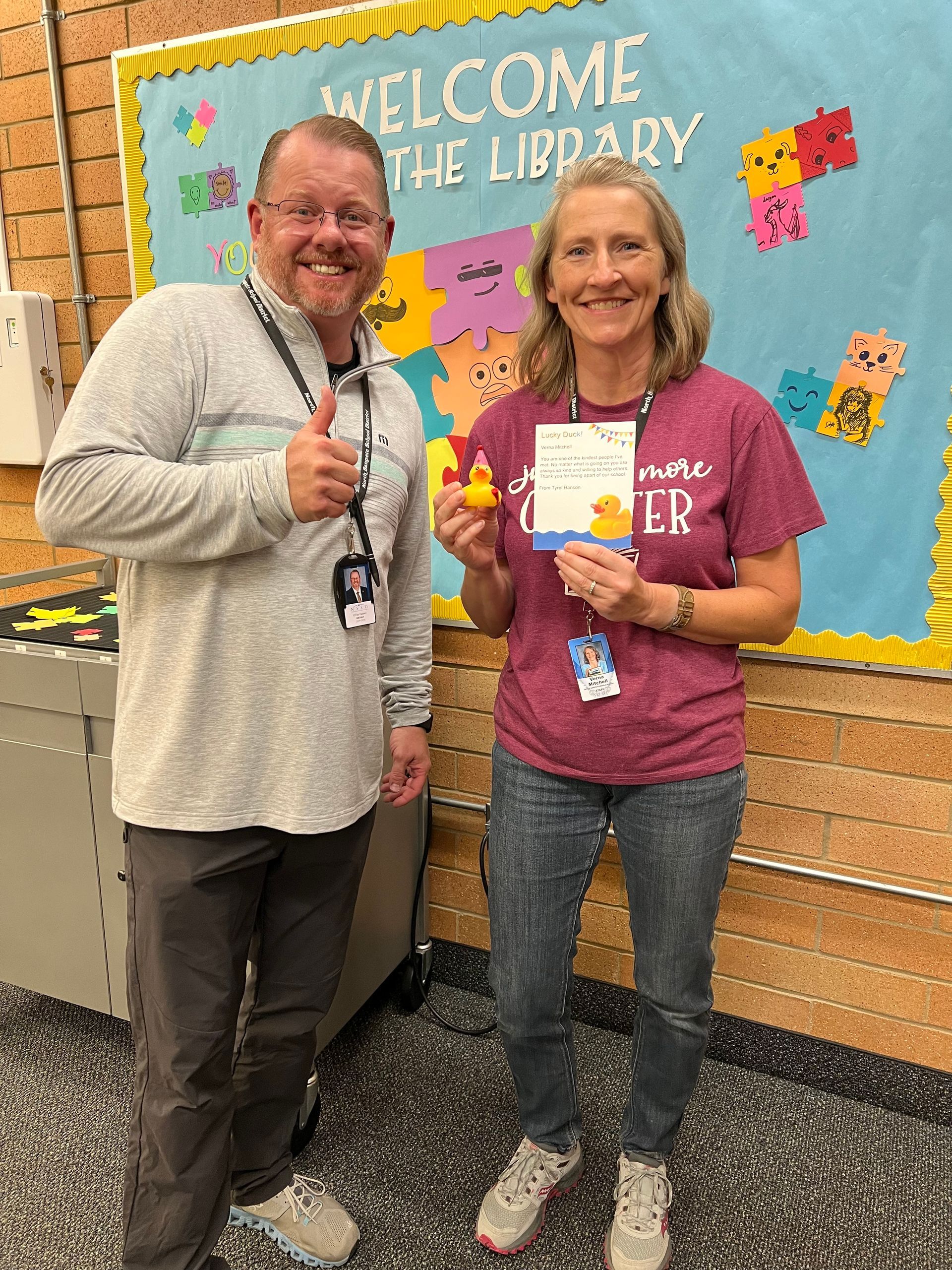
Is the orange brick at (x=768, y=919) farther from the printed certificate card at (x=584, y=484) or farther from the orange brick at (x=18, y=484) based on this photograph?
the orange brick at (x=18, y=484)

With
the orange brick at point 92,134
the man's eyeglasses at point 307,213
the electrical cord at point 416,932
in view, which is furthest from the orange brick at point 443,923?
the orange brick at point 92,134

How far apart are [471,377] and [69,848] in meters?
1.40

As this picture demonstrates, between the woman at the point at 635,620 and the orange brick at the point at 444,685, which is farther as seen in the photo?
the orange brick at the point at 444,685

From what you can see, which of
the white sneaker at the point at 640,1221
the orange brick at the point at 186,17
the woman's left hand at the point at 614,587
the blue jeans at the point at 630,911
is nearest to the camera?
the woman's left hand at the point at 614,587

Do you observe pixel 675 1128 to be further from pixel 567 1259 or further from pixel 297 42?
pixel 297 42

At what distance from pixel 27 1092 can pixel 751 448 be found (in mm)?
2041

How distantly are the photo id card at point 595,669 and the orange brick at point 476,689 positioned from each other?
0.83m

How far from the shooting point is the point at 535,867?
4.60ft

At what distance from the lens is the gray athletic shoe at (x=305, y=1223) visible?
1.50 metres

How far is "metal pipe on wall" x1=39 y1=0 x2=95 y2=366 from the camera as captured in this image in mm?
2307

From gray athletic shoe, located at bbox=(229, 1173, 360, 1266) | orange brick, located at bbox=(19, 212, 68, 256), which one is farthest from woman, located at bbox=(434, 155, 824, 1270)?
orange brick, located at bbox=(19, 212, 68, 256)

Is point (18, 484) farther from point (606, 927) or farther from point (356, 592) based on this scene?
point (606, 927)

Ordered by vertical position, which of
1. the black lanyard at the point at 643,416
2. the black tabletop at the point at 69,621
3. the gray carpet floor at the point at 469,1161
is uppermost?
the black lanyard at the point at 643,416

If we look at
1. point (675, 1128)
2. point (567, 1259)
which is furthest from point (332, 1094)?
point (675, 1128)
